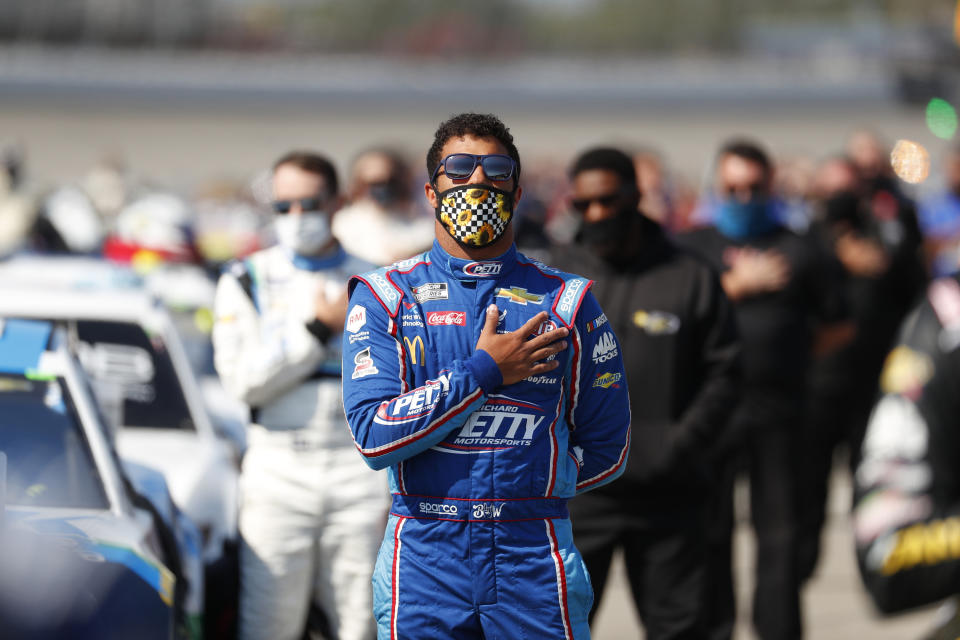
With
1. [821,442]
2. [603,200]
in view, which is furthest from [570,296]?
[821,442]

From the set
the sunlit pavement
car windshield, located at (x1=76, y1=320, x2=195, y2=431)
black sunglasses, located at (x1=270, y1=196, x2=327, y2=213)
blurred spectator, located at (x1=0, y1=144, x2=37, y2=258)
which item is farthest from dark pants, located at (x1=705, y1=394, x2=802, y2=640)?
blurred spectator, located at (x1=0, y1=144, x2=37, y2=258)

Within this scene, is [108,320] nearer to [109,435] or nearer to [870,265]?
[109,435]

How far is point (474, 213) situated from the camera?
10.9 feet

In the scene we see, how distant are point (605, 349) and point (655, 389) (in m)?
1.66

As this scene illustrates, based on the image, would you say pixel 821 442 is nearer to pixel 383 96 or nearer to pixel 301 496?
pixel 301 496

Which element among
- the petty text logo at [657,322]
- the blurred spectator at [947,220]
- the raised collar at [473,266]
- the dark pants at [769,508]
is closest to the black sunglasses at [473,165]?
the raised collar at [473,266]

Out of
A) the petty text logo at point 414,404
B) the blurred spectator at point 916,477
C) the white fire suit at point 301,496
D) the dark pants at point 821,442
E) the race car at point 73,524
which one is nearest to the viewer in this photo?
the blurred spectator at point 916,477

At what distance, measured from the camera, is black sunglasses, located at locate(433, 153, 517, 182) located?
3334 millimetres

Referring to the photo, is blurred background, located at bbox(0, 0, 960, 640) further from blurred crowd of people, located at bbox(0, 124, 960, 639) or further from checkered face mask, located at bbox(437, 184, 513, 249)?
checkered face mask, located at bbox(437, 184, 513, 249)

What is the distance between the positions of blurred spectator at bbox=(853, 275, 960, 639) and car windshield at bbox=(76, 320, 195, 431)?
4229 millimetres

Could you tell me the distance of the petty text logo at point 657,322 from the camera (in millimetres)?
5086

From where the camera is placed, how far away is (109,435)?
478 centimetres

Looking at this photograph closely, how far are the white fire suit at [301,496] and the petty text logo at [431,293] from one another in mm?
1509

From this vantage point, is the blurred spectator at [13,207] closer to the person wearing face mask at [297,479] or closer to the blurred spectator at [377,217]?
the blurred spectator at [377,217]
